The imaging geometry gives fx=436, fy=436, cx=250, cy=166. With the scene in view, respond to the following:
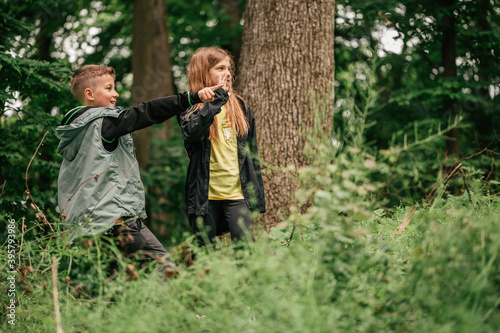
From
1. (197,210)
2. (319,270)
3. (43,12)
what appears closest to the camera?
(319,270)

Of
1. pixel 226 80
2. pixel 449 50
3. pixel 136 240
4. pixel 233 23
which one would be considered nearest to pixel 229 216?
pixel 136 240

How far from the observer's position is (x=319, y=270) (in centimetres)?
225

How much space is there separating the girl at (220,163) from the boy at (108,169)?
30 centimetres

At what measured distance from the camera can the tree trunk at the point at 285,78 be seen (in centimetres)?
425

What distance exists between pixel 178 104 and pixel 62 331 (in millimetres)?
1600

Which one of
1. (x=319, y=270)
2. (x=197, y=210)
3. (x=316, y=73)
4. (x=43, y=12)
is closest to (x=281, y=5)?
(x=316, y=73)

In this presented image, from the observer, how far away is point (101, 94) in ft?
11.1

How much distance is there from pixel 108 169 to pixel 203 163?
72 cm

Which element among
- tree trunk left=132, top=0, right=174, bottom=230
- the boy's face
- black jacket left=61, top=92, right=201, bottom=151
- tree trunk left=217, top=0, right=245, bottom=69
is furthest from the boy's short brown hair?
tree trunk left=217, top=0, right=245, bottom=69

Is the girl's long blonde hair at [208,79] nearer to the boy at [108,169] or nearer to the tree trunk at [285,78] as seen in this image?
the boy at [108,169]

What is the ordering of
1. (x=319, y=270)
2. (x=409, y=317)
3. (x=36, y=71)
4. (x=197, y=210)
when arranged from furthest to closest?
(x=36, y=71) < (x=197, y=210) < (x=319, y=270) < (x=409, y=317)

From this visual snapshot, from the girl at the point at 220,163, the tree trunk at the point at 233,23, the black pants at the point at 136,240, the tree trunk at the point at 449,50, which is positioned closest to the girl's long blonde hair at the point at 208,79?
the girl at the point at 220,163

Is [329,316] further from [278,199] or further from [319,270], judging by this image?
[278,199]

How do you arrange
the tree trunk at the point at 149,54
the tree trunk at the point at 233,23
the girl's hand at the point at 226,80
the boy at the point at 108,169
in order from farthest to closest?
the tree trunk at the point at 233,23 → the tree trunk at the point at 149,54 → the girl's hand at the point at 226,80 → the boy at the point at 108,169
